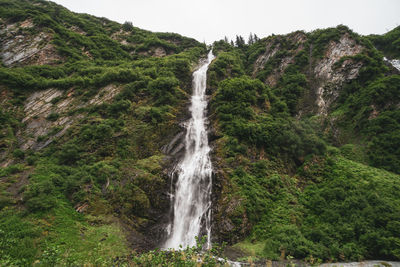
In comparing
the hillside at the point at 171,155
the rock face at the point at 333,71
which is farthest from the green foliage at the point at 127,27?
the rock face at the point at 333,71

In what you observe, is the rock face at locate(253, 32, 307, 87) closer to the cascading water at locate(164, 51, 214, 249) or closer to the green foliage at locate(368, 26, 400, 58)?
the green foliage at locate(368, 26, 400, 58)

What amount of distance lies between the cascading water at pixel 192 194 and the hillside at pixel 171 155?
75cm

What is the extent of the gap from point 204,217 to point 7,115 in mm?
23842

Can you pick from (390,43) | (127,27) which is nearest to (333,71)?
(390,43)

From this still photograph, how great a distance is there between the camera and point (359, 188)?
50.2 feet

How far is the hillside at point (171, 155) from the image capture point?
1197cm

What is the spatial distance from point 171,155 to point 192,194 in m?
4.97

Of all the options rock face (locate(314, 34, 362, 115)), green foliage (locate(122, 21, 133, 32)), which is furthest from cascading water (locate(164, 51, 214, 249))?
green foliage (locate(122, 21, 133, 32))

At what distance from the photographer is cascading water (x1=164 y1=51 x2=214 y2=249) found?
14.8 metres

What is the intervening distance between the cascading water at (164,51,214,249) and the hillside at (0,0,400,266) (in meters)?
0.75

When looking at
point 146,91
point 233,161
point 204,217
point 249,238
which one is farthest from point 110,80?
point 249,238

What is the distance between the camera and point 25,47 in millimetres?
30312

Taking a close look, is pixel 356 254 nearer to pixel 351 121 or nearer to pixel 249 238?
pixel 249 238

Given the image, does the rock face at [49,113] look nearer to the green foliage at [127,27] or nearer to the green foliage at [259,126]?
the green foliage at [259,126]
